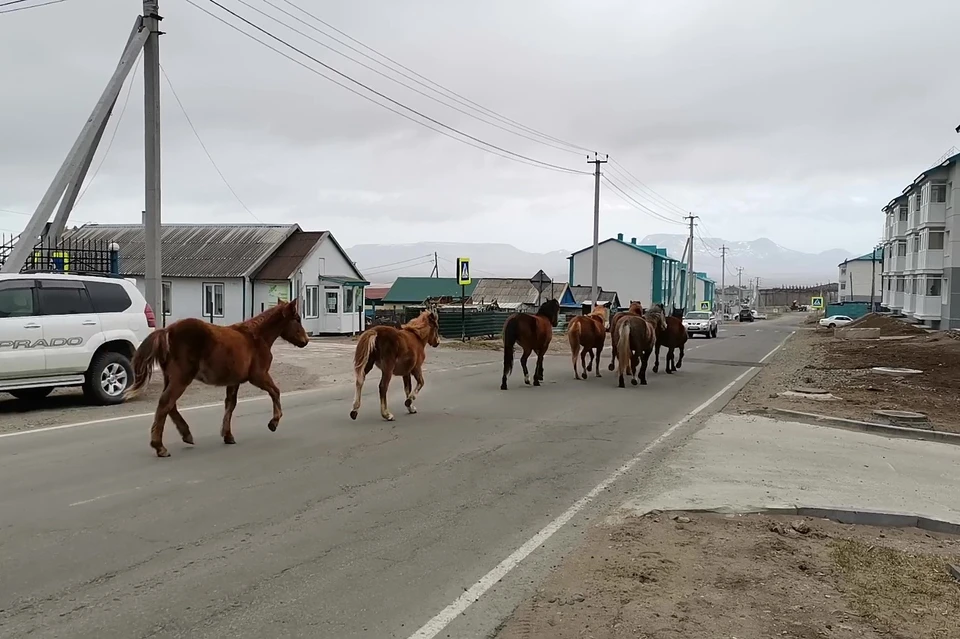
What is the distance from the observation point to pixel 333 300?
3791 cm

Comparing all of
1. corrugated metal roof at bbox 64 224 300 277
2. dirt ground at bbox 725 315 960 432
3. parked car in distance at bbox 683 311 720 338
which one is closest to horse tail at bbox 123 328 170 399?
dirt ground at bbox 725 315 960 432

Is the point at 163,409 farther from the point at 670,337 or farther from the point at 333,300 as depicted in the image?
the point at 333,300

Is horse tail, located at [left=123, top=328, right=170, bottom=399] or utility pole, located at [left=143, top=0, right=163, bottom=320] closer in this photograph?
horse tail, located at [left=123, top=328, right=170, bottom=399]

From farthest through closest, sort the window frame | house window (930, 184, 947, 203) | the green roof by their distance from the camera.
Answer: the green roof → house window (930, 184, 947, 203) → the window frame

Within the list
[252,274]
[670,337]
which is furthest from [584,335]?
[252,274]

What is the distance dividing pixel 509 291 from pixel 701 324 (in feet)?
49.3

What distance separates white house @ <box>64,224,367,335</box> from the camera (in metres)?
35.5

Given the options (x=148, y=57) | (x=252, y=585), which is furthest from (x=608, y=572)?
(x=148, y=57)

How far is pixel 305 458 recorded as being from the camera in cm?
880

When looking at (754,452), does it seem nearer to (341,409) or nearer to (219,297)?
(341,409)

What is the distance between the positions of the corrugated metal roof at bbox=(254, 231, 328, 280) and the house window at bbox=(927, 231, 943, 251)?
4052 cm

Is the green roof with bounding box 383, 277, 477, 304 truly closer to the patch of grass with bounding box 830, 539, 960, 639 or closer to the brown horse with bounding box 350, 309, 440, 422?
the brown horse with bounding box 350, 309, 440, 422

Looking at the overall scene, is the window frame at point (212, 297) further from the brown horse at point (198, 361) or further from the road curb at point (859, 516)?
the road curb at point (859, 516)

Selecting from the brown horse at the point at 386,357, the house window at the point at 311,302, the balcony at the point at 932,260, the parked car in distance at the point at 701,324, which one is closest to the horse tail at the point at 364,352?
the brown horse at the point at 386,357
